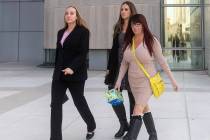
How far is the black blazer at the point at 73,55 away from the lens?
523cm

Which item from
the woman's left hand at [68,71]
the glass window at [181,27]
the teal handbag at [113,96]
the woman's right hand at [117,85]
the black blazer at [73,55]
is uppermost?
the glass window at [181,27]

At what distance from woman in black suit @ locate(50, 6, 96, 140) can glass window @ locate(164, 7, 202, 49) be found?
1624 centimetres

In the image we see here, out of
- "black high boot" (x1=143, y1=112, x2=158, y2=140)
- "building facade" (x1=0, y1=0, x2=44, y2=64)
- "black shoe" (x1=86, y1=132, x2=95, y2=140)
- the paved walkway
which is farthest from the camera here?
"building facade" (x1=0, y1=0, x2=44, y2=64)

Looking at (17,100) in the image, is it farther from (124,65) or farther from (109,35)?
(109,35)

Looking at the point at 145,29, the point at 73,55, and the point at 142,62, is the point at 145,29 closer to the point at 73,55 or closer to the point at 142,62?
the point at 142,62

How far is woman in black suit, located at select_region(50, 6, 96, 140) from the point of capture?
519 centimetres

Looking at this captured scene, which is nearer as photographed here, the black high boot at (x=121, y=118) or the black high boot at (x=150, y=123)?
the black high boot at (x=150, y=123)

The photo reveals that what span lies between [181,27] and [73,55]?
54.8ft

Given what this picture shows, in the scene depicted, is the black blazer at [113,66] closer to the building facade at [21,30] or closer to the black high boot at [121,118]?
the black high boot at [121,118]

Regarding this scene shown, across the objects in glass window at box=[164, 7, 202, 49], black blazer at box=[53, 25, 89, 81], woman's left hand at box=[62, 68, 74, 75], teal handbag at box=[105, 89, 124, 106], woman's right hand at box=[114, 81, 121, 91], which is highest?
glass window at box=[164, 7, 202, 49]

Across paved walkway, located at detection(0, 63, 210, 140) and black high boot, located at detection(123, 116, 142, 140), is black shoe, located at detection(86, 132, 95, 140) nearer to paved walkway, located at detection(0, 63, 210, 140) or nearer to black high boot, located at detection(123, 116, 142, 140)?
paved walkway, located at detection(0, 63, 210, 140)

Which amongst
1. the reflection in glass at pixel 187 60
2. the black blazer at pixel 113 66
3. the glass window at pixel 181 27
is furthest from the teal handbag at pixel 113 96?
the glass window at pixel 181 27

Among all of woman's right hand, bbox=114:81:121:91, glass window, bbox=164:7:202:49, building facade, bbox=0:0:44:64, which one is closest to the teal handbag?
woman's right hand, bbox=114:81:121:91

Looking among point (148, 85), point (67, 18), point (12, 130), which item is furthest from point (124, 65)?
point (12, 130)
